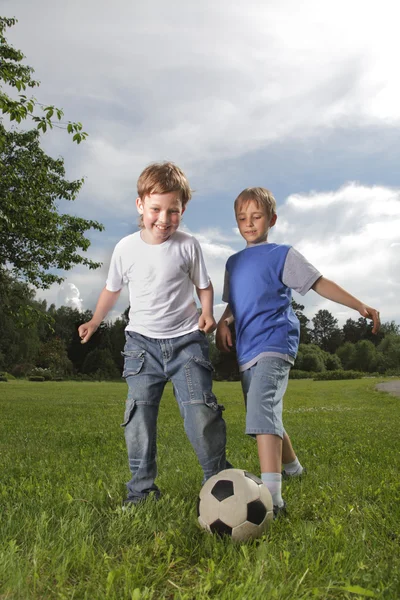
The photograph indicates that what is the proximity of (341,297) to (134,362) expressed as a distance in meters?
1.60

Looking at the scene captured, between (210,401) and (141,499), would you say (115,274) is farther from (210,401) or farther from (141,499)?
(141,499)

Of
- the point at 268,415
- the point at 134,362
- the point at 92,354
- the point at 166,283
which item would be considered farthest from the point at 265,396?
the point at 92,354

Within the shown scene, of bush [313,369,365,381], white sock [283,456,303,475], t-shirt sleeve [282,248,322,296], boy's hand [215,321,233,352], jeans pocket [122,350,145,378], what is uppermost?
bush [313,369,365,381]

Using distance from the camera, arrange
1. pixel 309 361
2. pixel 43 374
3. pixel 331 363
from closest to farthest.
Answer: pixel 43 374
pixel 309 361
pixel 331 363

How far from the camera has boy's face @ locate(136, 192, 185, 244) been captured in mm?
4191

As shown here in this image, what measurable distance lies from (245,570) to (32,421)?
443 inches

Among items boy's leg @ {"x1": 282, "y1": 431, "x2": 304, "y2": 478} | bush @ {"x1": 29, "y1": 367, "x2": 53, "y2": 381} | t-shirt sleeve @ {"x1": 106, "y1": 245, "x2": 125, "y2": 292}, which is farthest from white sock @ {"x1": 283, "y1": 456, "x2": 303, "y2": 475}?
bush @ {"x1": 29, "y1": 367, "x2": 53, "y2": 381}

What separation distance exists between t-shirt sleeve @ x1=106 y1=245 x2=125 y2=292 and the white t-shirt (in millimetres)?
136

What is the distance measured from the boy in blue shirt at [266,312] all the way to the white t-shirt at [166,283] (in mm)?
343

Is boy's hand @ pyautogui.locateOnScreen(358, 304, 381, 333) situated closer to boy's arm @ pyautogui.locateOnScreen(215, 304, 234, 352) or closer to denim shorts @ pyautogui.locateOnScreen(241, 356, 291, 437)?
denim shorts @ pyautogui.locateOnScreen(241, 356, 291, 437)

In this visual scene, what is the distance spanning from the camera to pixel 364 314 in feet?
14.0

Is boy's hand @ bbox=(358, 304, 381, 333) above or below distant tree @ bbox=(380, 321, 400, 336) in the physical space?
below

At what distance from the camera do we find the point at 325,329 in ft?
244

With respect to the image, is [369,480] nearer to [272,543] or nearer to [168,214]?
[272,543]
